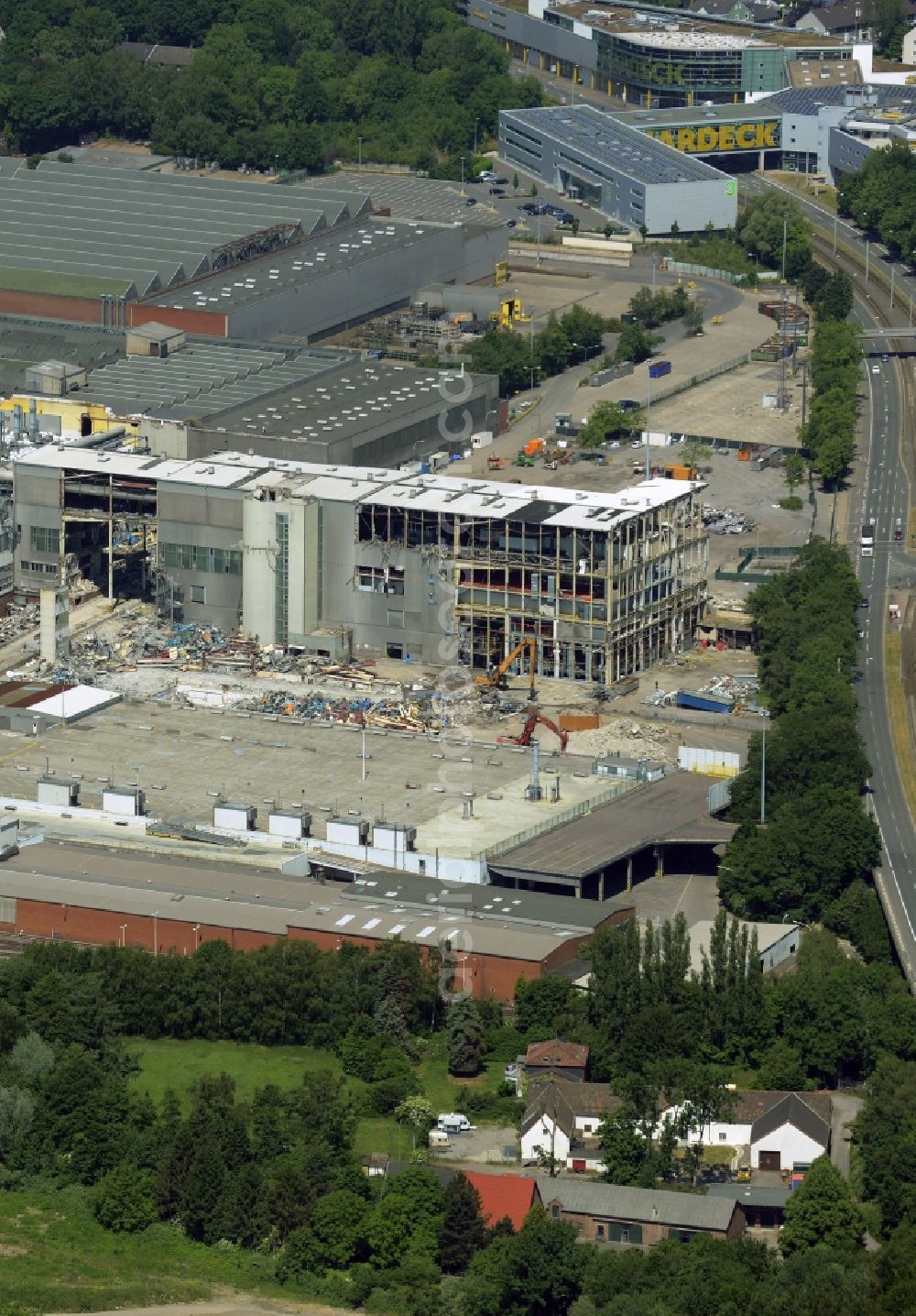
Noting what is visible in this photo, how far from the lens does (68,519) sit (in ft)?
386

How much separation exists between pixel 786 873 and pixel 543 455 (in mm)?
41827

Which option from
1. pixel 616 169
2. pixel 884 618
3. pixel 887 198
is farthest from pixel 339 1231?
pixel 616 169

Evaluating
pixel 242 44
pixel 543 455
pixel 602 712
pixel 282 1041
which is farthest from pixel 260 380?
pixel 242 44

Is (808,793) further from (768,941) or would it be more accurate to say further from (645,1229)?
(645,1229)

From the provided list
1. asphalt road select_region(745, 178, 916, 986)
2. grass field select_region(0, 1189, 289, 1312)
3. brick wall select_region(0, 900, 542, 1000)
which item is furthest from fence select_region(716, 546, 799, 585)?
grass field select_region(0, 1189, 289, 1312)

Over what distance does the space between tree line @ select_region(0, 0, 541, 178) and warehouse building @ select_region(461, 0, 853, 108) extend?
470 centimetres

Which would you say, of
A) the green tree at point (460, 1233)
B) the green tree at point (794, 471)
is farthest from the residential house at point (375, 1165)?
the green tree at point (794, 471)

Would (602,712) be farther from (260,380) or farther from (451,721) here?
(260,380)

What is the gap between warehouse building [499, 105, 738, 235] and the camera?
550 feet

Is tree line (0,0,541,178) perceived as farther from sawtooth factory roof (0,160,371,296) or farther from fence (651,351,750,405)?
Answer: fence (651,351,750,405)

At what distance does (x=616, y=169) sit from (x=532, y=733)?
70562mm

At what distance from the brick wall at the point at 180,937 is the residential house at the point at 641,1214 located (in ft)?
35.4

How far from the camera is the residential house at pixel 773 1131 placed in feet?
263

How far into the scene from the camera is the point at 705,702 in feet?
355
